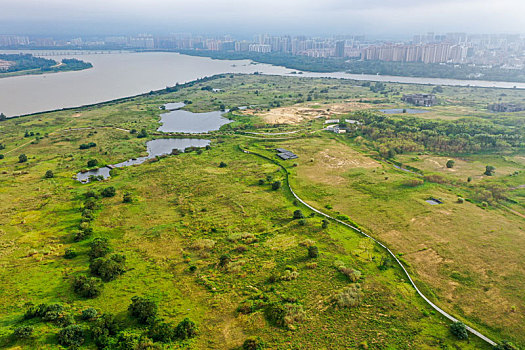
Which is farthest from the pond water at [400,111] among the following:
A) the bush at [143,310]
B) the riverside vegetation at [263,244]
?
the bush at [143,310]

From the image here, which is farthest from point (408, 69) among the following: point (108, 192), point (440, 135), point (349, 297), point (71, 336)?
Result: point (71, 336)

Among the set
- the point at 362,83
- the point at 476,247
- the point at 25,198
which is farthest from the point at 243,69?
the point at 476,247

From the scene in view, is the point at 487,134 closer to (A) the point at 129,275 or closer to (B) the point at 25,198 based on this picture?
(A) the point at 129,275

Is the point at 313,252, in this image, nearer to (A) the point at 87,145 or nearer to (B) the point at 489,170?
(B) the point at 489,170

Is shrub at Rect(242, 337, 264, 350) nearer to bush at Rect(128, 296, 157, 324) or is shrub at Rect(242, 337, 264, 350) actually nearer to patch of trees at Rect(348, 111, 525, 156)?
bush at Rect(128, 296, 157, 324)

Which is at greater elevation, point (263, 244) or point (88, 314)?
point (88, 314)

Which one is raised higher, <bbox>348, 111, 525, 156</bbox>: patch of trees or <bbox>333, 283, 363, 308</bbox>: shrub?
<bbox>348, 111, 525, 156</bbox>: patch of trees

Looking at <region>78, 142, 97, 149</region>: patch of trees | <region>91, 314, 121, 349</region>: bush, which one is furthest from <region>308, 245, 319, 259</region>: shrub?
<region>78, 142, 97, 149</region>: patch of trees

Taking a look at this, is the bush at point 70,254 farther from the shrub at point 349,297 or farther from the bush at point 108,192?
the shrub at point 349,297
